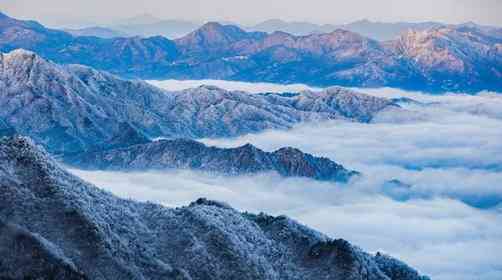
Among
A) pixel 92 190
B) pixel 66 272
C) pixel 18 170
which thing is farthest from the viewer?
pixel 92 190

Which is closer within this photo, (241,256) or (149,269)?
(149,269)

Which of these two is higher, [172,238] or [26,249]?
[26,249]

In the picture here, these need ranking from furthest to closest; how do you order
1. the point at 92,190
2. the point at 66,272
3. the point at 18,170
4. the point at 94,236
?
the point at 92,190
the point at 18,170
the point at 94,236
the point at 66,272

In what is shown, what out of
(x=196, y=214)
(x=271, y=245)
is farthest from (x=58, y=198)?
(x=271, y=245)

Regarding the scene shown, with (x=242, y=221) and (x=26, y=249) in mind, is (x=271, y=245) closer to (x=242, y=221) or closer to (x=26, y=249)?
(x=242, y=221)

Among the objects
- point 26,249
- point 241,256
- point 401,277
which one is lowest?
point 401,277

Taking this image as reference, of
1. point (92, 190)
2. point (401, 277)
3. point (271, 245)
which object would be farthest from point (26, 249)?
point (401, 277)
